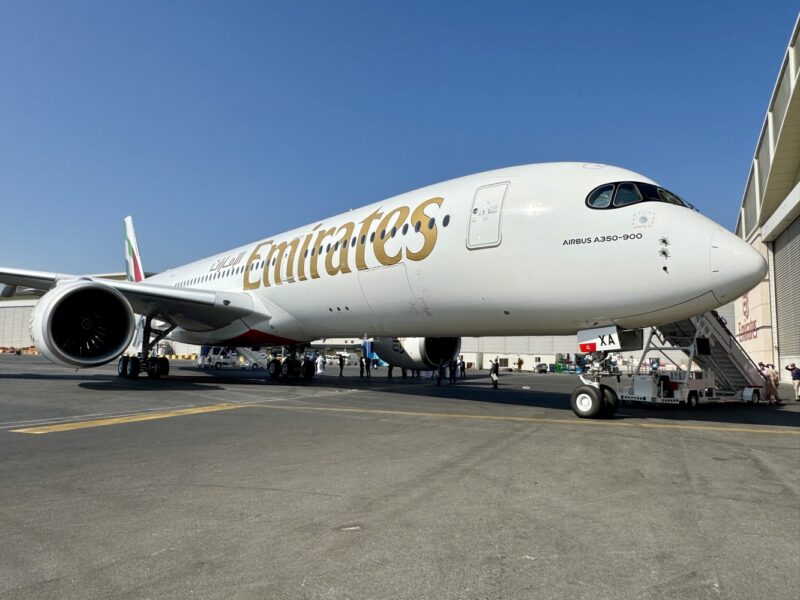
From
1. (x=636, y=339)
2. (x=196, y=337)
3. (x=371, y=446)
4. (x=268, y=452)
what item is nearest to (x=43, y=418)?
(x=268, y=452)

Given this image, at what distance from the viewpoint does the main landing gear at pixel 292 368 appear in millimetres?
20297

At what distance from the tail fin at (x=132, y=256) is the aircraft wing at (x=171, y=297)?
11.0 meters

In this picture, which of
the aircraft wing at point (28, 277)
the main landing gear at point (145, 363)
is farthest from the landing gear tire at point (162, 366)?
the aircraft wing at point (28, 277)

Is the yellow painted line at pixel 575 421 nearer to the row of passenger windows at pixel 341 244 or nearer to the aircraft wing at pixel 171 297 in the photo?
the row of passenger windows at pixel 341 244

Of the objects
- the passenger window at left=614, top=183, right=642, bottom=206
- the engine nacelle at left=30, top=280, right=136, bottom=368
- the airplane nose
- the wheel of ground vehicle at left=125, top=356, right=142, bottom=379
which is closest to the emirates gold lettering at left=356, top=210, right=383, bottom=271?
the passenger window at left=614, top=183, right=642, bottom=206

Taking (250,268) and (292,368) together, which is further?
(292,368)

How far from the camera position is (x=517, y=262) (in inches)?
363

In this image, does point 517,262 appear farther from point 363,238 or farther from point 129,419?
point 129,419

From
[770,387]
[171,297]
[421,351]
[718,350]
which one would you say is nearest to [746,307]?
[718,350]

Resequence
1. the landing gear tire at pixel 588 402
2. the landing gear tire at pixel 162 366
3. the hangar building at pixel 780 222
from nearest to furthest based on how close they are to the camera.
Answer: the landing gear tire at pixel 588 402 → the landing gear tire at pixel 162 366 → the hangar building at pixel 780 222

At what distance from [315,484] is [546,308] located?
18.7 feet

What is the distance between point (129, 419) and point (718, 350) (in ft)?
51.7

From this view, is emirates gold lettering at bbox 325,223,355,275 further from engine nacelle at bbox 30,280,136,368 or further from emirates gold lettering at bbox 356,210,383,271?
engine nacelle at bbox 30,280,136,368

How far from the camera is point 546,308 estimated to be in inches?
361
